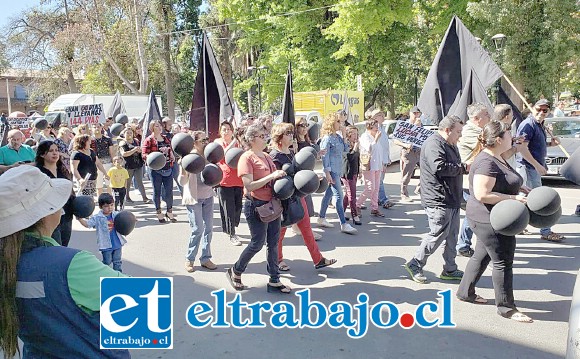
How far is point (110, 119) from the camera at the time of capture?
16062 millimetres

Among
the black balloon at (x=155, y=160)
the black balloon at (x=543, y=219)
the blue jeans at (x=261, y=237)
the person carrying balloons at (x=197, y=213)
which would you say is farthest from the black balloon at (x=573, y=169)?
the black balloon at (x=155, y=160)

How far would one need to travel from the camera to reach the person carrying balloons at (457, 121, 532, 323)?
4355mm

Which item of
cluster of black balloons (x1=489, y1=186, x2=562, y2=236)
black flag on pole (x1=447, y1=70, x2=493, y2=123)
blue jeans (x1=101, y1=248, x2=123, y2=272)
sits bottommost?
blue jeans (x1=101, y1=248, x2=123, y2=272)

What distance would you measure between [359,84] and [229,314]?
18132 mm

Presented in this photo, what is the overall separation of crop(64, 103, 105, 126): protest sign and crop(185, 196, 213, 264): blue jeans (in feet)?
35.0

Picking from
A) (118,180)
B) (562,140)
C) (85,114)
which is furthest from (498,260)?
(85,114)

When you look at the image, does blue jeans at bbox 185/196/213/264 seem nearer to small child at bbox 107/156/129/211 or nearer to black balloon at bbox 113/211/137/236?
black balloon at bbox 113/211/137/236

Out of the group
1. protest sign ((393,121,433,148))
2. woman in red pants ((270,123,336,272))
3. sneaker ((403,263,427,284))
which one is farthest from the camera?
protest sign ((393,121,433,148))

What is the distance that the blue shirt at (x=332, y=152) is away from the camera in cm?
782

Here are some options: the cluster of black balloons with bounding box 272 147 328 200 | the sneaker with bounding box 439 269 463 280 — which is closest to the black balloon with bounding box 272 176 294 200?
the cluster of black balloons with bounding box 272 147 328 200

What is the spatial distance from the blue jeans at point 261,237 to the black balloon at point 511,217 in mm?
2179

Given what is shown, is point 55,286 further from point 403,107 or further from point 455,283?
point 403,107

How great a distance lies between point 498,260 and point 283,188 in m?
2.09

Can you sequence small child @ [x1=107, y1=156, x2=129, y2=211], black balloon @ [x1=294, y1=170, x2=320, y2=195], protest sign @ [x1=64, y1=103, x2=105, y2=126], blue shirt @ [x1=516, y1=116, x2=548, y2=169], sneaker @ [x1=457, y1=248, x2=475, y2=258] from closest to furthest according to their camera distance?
black balloon @ [x1=294, y1=170, x2=320, y2=195] < sneaker @ [x1=457, y1=248, x2=475, y2=258] < blue shirt @ [x1=516, y1=116, x2=548, y2=169] < small child @ [x1=107, y1=156, x2=129, y2=211] < protest sign @ [x1=64, y1=103, x2=105, y2=126]
